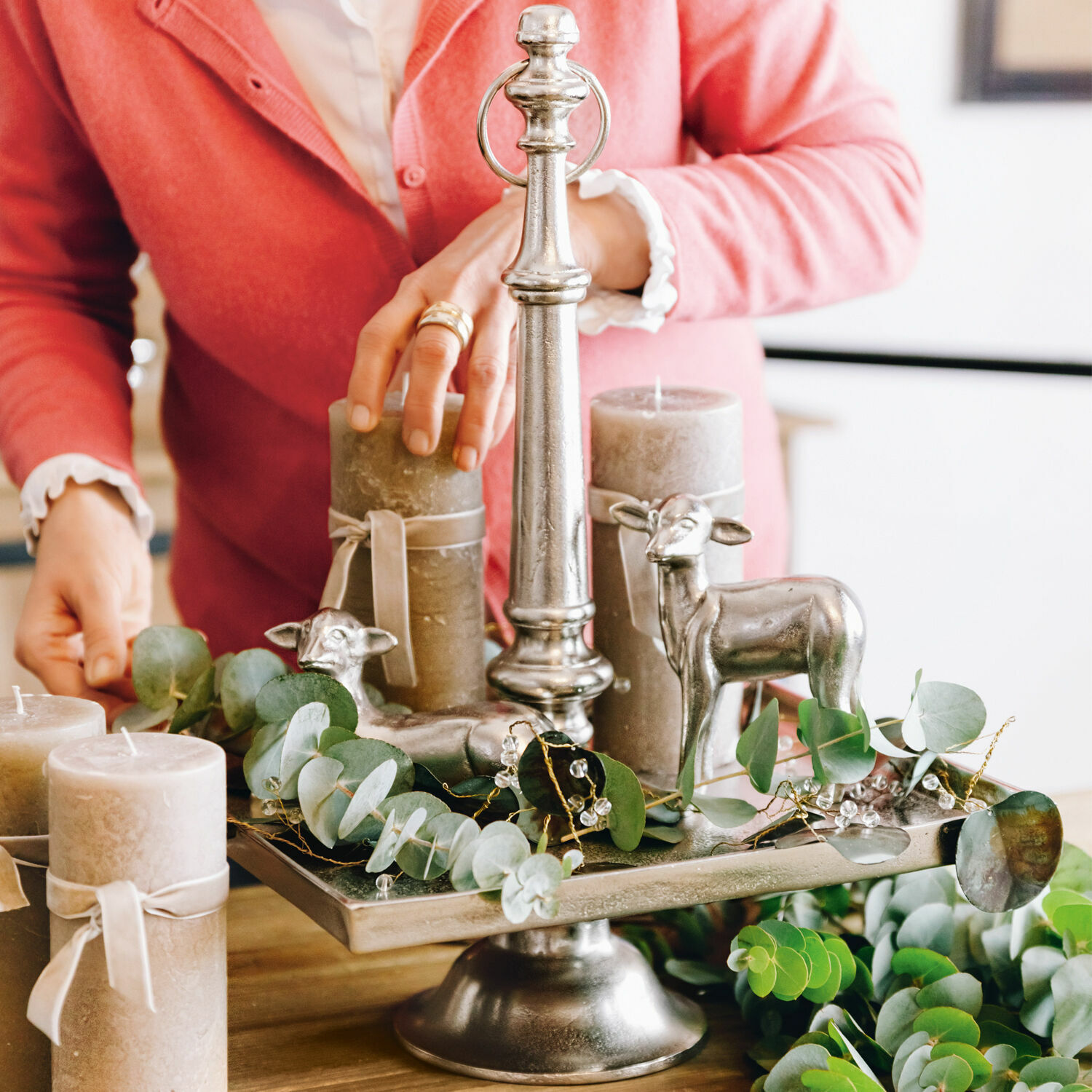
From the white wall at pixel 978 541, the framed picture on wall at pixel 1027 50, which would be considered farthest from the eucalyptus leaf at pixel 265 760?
the framed picture on wall at pixel 1027 50

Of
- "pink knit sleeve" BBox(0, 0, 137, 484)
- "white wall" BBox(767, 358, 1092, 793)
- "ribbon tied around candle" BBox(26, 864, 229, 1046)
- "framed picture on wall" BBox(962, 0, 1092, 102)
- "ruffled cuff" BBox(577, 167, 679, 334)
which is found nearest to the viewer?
"ribbon tied around candle" BBox(26, 864, 229, 1046)

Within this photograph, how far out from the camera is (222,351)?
771mm

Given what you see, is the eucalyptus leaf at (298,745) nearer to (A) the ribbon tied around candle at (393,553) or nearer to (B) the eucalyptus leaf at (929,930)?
(A) the ribbon tied around candle at (393,553)

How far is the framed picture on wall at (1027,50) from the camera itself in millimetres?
1443

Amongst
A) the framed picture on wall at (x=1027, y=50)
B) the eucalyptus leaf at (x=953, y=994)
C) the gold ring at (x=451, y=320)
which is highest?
the framed picture on wall at (x=1027, y=50)

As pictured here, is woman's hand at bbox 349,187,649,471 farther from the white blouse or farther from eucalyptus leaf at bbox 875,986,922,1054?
eucalyptus leaf at bbox 875,986,922,1054

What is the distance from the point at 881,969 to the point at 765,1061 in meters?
0.06

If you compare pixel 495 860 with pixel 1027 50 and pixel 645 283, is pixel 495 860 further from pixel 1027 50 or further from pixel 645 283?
pixel 1027 50

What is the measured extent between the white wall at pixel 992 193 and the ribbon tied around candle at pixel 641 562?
1.13 m

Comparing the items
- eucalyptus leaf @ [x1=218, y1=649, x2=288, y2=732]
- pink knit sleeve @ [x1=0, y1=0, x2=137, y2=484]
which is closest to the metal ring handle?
eucalyptus leaf @ [x1=218, y1=649, x2=288, y2=732]

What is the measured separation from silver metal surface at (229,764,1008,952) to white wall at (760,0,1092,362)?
1198 millimetres

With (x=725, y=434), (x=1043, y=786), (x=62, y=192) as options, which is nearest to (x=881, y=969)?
(x=725, y=434)

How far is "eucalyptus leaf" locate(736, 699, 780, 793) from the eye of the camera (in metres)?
0.46

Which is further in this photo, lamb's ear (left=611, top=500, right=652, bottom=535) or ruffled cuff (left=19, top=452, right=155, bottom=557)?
ruffled cuff (left=19, top=452, right=155, bottom=557)
